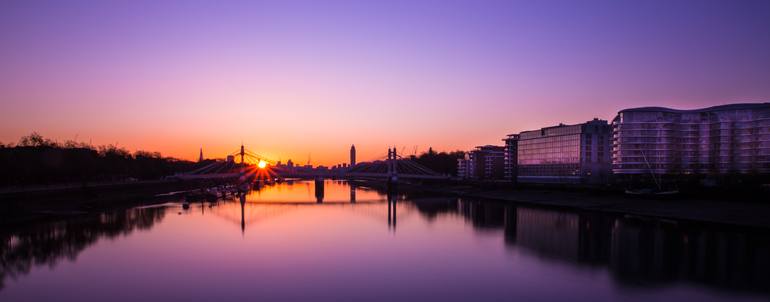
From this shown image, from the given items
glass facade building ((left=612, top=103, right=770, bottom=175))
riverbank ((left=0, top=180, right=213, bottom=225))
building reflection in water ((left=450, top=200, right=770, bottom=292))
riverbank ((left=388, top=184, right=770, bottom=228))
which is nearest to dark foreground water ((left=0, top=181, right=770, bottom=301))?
building reflection in water ((left=450, top=200, right=770, bottom=292))

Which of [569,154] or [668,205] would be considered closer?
[668,205]

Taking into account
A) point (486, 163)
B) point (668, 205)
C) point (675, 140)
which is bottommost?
point (668, 205)

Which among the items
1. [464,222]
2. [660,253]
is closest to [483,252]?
[660,253]

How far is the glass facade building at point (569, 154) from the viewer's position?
7706cm

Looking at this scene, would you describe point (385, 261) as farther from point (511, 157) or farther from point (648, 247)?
point (511, 157)

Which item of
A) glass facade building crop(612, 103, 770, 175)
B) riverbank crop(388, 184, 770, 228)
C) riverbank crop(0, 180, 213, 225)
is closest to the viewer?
riverbank crop(388, 184, 770, 228)

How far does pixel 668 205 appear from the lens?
4109 cm

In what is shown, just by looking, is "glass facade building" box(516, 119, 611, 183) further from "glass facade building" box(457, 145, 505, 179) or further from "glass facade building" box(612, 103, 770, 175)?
"glass facade building" box(457, 145, 505, 179)

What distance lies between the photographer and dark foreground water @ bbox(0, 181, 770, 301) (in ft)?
58.7

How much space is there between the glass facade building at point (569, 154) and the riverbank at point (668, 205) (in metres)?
19.5

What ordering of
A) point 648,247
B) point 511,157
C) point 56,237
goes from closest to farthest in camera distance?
point 648,247 → point 56,237 → point 511,157

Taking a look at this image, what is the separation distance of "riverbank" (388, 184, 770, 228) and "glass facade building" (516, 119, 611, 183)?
19508 millimetres

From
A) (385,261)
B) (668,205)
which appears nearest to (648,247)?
(385,261)

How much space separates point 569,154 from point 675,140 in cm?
1951
